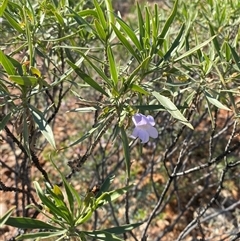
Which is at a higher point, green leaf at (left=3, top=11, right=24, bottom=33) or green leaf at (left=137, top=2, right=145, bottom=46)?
green leaf at (left=3, top=11, right=24, bottom=33)

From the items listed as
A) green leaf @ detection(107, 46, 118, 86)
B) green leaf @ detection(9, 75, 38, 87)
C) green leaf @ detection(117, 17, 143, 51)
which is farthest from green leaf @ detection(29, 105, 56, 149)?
green leaf @ detection(117, 17, 143, 51)

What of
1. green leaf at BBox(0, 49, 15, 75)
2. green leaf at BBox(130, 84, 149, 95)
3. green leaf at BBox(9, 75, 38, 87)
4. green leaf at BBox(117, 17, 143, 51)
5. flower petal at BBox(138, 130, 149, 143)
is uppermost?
green leaf at BBox(117, 17, 143, 51)

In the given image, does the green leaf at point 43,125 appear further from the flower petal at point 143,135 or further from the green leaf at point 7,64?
the flower petal at point 143,135

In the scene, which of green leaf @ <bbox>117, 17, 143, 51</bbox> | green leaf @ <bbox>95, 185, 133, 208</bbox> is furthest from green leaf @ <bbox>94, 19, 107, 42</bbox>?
green leaf @ <bbox>95, 185, 133, 208</bbox>

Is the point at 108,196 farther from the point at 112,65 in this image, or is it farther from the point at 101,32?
the point at 101,32

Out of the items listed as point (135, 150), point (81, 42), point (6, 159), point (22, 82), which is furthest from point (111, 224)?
point (22, 82)

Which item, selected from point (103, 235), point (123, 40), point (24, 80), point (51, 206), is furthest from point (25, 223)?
point (123, 40)

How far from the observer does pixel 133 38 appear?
1.12 metres

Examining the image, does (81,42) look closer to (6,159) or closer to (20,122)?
(20,122)

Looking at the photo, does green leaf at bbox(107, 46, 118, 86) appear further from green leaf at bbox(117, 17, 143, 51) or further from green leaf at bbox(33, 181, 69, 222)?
green leaf at bbox(33, 181, 69, 222)

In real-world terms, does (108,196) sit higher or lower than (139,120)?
lower

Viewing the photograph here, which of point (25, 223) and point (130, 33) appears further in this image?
point (130, 33)

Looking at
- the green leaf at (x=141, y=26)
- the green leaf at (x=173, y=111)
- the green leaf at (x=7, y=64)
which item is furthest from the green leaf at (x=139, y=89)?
the green leaf at (x=7, y=64)

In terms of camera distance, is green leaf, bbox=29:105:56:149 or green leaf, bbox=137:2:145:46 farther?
green leaf, bbox=137:2:145:46
